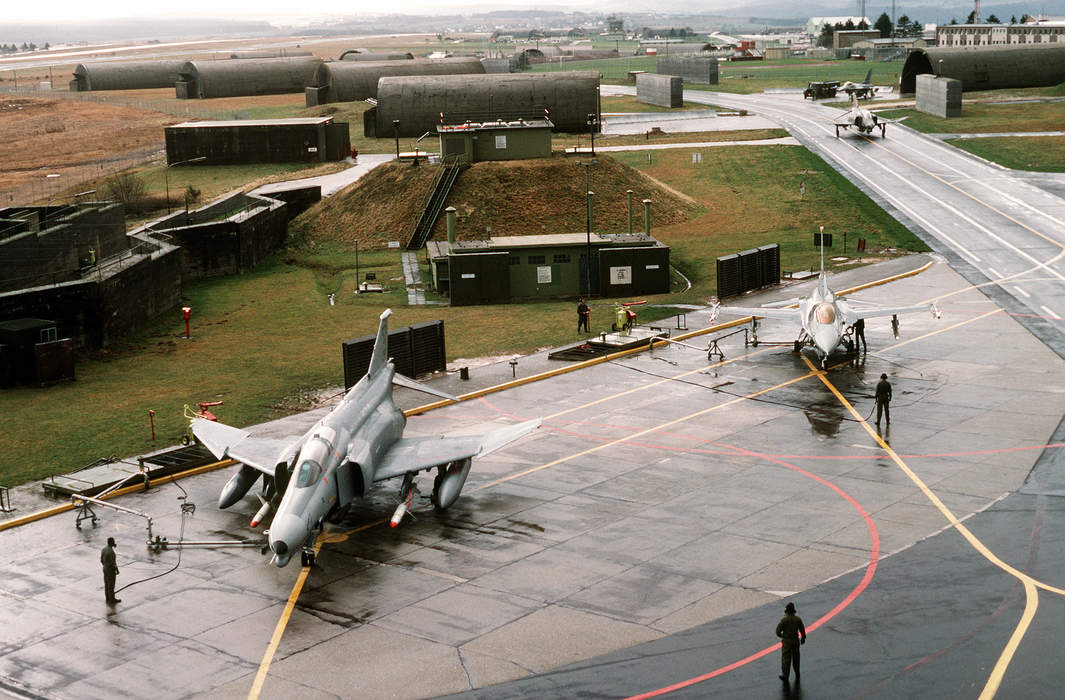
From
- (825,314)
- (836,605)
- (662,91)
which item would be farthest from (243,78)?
(836,605)

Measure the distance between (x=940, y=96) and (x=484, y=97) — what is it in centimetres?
5866

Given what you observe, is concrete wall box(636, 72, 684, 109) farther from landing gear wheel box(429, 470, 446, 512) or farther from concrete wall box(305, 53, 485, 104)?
landing gear wheel box(429, 470, 446, 512)

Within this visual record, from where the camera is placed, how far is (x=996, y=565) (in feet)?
102

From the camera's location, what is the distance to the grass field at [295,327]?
155 feet

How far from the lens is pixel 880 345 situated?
5703cm

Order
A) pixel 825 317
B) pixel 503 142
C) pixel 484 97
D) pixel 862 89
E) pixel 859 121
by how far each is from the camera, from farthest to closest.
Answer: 1. pixel 862 89
2. pixel 859 121
3. pixel 484 97
4. pixel 503 142
5. pixel 825 317

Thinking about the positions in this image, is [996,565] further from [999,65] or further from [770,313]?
[999,65]

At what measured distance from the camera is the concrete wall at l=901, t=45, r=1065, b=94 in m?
155

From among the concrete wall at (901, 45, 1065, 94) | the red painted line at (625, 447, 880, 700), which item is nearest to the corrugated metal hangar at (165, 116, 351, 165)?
the concrete wall at (901, 45, 1065, 94)

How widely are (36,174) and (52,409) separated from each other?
82709mm

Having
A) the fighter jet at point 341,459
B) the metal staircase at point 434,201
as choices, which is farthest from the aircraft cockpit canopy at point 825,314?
the metal staircase at point 434,201

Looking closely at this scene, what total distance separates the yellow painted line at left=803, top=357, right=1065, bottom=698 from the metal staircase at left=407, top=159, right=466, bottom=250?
47.9m

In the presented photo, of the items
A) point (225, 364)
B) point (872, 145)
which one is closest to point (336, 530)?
point (225, 364)

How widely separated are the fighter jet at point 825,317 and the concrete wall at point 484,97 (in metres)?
72.0
